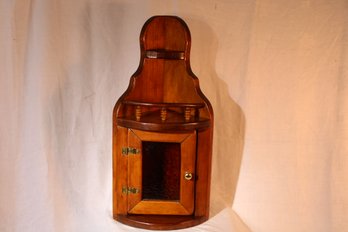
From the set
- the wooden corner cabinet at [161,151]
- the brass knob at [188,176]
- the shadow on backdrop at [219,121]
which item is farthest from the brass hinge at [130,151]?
the shadow on backdrop at [219,121]

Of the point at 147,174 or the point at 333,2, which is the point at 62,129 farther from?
the point at 333,2

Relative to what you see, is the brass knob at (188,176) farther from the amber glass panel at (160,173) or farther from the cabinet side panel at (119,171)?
the cabinet side panel at (119,171)

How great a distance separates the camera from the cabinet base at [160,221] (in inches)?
34.3

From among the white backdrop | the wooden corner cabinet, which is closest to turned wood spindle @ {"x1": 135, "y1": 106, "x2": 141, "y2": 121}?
the wooden corner cabinet

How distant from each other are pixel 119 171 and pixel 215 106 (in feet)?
1.00

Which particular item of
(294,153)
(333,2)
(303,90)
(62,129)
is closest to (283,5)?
(333,2)

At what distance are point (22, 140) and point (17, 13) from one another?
1.00ft

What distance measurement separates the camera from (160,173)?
2.97ft

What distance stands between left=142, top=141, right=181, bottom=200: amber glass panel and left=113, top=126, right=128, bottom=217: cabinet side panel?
1.9 inches

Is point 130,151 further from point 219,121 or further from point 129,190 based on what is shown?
point 219,121

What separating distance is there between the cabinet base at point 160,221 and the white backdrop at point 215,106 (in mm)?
23

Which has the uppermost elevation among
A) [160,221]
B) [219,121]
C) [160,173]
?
[219,121]

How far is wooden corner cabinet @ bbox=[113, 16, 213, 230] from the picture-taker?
0.87 metres

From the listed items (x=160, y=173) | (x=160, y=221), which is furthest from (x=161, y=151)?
(x=160, y=221)
